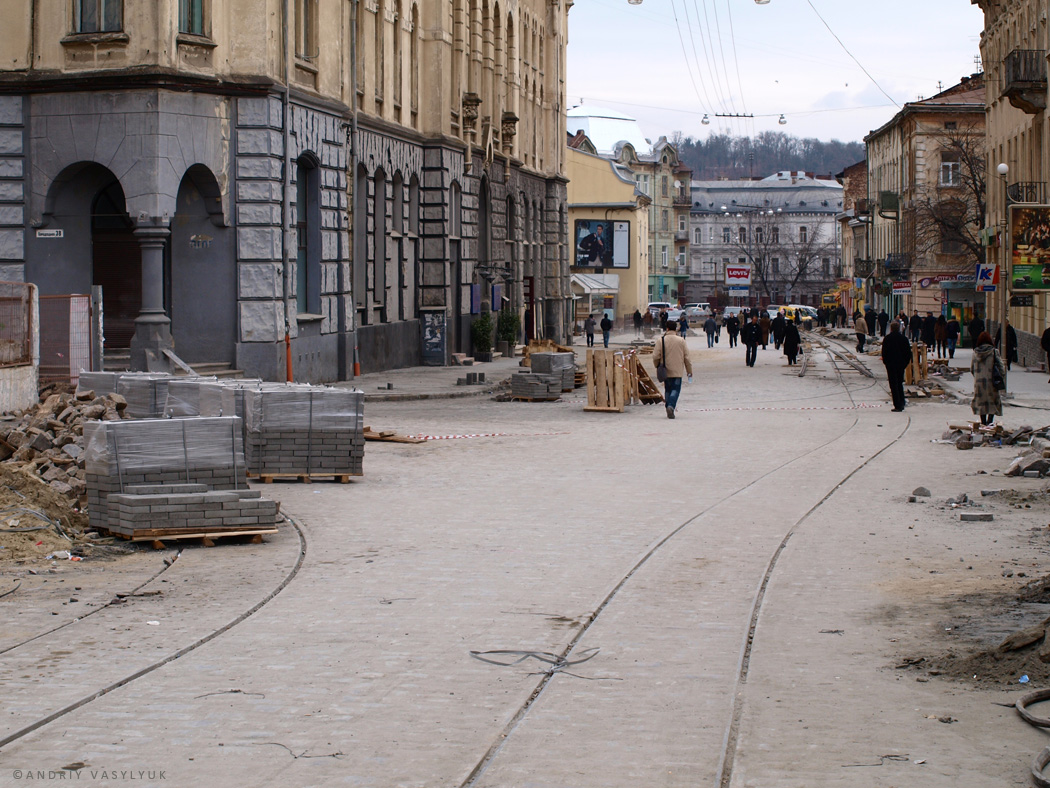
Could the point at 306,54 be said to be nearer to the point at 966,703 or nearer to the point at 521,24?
the point at 521,24

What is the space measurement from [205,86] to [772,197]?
12276cm

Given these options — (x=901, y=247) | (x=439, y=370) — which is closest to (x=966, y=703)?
(x=439, y=370)

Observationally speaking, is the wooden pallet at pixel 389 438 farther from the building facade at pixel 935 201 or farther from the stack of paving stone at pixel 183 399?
the building facade at pixel 935 201

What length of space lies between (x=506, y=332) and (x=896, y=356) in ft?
73.5

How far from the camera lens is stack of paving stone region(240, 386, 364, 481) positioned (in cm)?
1571

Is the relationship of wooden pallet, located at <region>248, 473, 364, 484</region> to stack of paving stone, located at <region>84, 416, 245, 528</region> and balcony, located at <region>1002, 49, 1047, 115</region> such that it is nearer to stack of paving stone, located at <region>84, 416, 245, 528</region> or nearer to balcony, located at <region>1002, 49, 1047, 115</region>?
stack of paving stone, located at <region>84, 416, 245, 528</region>

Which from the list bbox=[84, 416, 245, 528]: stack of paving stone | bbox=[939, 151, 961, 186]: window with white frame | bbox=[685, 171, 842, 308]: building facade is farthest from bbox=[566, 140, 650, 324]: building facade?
bbox=[84, 416, 245, 528]: stack of paving stone

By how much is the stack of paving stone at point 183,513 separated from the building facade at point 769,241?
387 feet

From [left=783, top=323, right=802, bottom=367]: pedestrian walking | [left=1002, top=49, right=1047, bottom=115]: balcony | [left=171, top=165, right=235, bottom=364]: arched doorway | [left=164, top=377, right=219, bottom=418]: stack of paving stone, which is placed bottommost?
A: [left=164, top=377, right=219, bottom=418]: stack of paving stone

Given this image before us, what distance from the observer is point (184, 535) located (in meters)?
11.5

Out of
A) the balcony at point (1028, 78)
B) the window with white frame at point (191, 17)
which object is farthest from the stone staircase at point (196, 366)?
the balcony at point (1028, 78)

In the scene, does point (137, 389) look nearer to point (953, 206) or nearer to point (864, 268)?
point (953, 206)

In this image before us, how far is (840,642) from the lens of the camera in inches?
320

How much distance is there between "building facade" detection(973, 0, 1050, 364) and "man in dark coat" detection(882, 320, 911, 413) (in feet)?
29.3
